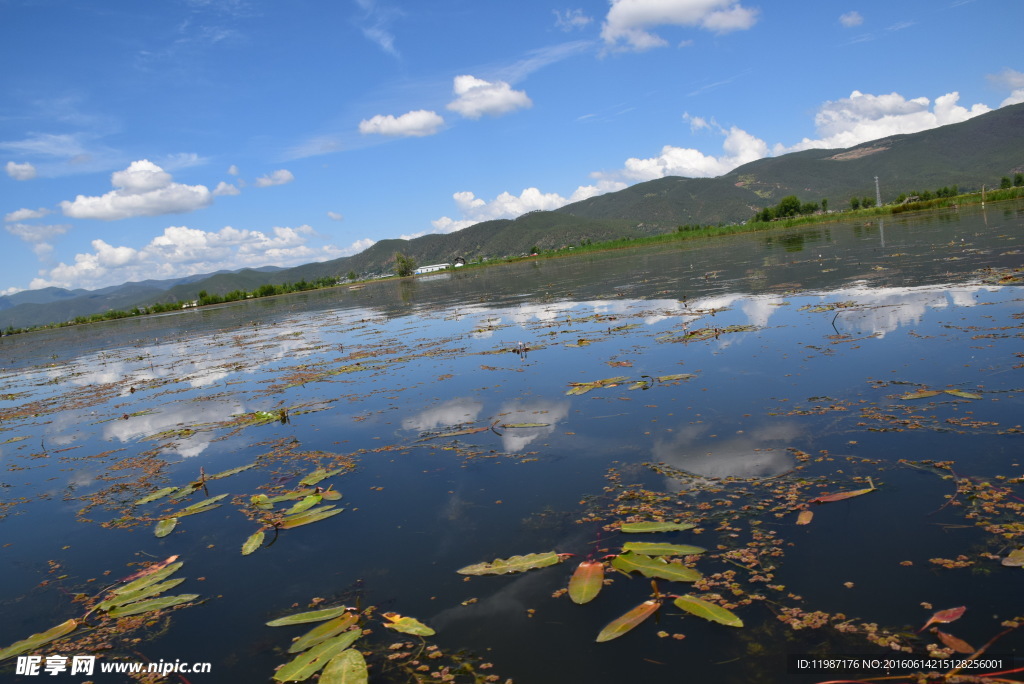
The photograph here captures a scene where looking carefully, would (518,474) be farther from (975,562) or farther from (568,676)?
(975,562)

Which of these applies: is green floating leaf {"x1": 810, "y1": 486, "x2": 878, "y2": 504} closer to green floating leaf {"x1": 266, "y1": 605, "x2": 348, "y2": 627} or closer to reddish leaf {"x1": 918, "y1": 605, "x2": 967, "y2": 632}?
reddish leaf {"x1": 918, "y1": 605, "x2": 967, "y2": 632}

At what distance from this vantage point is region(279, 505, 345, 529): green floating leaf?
16.0ft

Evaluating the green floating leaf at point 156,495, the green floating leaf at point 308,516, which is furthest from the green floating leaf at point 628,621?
the green floating leaf at point 156,495

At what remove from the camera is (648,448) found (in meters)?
5.40

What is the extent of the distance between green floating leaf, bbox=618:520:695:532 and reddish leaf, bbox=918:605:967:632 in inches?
56.0

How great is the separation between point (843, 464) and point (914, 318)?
6501mm

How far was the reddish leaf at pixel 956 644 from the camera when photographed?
2.50 metres

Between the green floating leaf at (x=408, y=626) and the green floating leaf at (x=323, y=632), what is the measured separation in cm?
24

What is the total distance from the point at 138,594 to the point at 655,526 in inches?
147

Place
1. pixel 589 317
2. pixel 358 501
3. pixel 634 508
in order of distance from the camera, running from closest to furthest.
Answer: pixel 634 508 → pixel 358 501 → pixel 589 317

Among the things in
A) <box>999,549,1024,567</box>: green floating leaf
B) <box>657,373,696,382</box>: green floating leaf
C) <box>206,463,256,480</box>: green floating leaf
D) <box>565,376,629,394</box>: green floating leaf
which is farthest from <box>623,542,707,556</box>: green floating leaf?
<box>206,463,256,480</box>: green floating leaf

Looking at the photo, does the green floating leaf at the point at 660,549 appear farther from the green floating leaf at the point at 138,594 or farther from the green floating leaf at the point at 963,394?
the green floating leaf at the point at 963,394

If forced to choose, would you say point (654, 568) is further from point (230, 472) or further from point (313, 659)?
point (230, 472)

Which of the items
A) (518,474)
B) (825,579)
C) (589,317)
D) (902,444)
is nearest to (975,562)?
(825,579)
